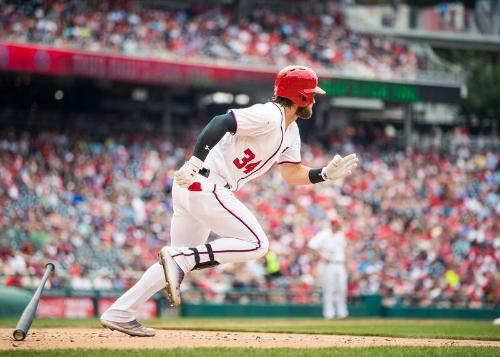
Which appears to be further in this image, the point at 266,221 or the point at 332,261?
the point at 266,221

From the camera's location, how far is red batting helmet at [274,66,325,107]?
800 cm

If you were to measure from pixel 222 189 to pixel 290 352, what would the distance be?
144cm

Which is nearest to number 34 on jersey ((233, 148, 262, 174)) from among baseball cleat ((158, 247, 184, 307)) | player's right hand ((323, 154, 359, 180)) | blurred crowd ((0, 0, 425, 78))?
player's right hand ((323, 154, 359, 180))

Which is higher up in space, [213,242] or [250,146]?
[250,146]

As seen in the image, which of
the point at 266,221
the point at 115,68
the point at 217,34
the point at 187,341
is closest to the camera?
the point at 187,341

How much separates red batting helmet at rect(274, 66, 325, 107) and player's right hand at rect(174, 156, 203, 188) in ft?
3.49

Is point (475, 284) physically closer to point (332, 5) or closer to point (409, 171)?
point (409, 171)

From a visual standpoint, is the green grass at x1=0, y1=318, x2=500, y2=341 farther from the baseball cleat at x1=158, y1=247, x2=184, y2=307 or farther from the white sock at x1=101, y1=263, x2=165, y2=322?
the baseball cleat at x1=158, y1=247, x2=184, y2=307

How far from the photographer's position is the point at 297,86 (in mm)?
8000

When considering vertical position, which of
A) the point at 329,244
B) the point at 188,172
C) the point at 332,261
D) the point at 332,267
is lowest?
the point at 332,267

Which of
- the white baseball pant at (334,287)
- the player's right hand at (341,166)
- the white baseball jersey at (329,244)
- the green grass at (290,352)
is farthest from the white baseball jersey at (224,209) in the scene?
the white baseball pant at (334,287)

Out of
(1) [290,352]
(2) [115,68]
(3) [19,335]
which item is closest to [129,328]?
(3) [19,335]

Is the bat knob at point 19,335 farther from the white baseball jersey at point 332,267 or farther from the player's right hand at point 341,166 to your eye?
the white baseball jersey at point 332,267

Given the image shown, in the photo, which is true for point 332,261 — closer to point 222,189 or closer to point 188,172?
point 222,189
